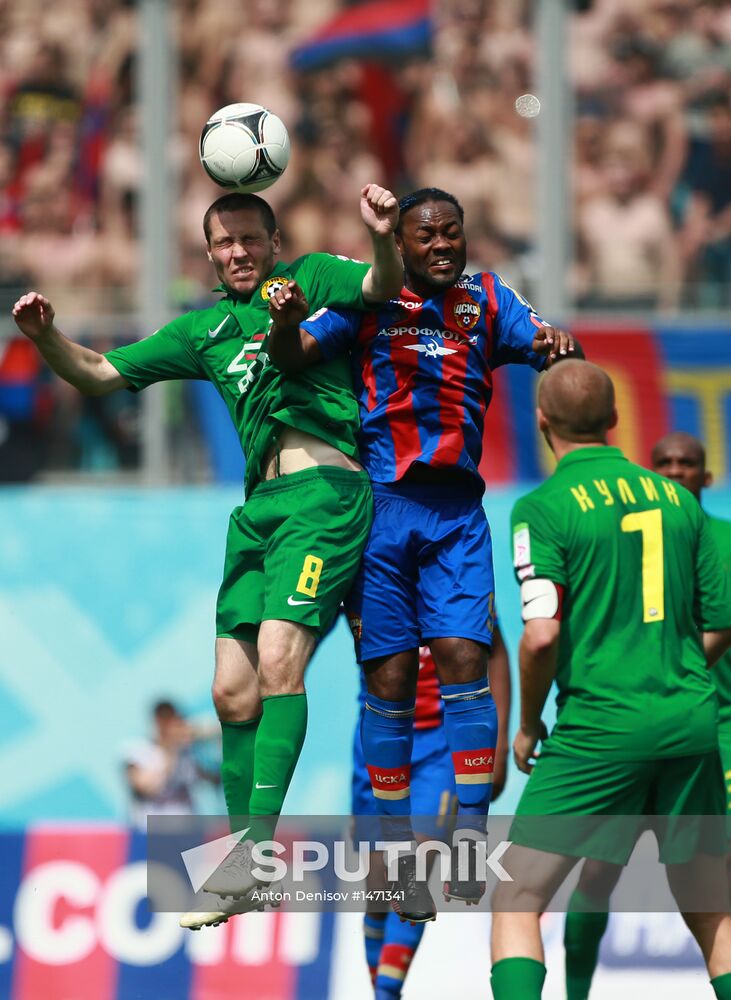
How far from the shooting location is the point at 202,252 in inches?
459

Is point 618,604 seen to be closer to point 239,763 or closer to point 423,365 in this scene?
point 423,365

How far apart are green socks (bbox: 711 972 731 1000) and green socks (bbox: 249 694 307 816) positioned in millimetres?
1670

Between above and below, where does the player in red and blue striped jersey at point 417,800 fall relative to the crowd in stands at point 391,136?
below

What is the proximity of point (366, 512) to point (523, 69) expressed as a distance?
6.66 metres

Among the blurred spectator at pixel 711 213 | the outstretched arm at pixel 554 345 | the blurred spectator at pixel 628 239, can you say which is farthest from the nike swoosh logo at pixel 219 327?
the blurred spectator at pixel 711 213

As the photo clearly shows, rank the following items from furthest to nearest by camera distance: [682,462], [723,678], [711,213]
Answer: [711,213] → [682,462] → [723,678]

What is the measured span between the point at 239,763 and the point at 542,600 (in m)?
1.38

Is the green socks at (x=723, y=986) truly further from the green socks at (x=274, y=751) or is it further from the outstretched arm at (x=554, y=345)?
the outstretched arm at (x=554, y=345)

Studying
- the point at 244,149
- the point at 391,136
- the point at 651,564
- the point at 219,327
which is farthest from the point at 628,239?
the point at 651,564

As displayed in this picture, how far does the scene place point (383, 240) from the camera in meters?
5.49

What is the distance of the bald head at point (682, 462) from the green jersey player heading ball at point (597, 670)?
71.0 inches

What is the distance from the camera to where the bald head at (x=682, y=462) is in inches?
294

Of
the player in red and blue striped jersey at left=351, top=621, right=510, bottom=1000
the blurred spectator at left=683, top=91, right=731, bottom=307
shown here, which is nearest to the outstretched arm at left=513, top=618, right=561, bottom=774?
the player in red and blue striped jersey at left=351, top=621, right=510, bottom=1000

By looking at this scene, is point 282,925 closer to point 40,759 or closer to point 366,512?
point 40,759
